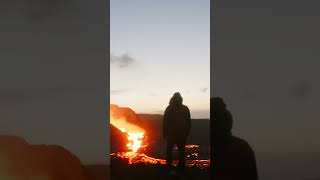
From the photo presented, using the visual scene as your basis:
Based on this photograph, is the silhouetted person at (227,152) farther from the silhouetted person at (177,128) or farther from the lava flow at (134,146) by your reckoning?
the silhouetted person at (177,128)

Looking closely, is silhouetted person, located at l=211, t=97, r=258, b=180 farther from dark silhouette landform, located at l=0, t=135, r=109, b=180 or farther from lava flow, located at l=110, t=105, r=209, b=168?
dark silhouette landform, located at l=0, t=135, r=109, b=180

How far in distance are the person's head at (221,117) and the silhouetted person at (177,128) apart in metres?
0.26

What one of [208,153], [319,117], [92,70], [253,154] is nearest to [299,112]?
[319,117]

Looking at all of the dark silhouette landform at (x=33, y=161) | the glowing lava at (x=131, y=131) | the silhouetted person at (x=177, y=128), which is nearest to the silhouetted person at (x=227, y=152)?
the silhouetted person at (x=177, y=128)

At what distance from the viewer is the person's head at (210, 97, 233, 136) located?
175 inches

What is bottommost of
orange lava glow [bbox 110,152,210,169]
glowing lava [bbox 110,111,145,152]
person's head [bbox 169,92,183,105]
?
orange lava glow [bbox 110,152,210,169]

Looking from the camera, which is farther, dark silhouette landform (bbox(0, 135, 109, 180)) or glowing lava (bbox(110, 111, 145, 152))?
glowing lava (bbox(110, 111, 145, 152))

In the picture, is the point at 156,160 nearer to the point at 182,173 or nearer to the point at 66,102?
the point at 182,173

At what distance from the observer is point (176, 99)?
4598 mm

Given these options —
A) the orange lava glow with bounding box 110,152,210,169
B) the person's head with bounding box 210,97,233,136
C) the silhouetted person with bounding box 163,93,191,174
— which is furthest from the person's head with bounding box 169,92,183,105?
the orange lava glow with bounding box 110,152,210,169

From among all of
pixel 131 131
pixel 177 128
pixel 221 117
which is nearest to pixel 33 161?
pixel 131 131

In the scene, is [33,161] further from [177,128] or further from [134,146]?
[177,128]

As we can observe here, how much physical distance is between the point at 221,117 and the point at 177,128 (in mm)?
432

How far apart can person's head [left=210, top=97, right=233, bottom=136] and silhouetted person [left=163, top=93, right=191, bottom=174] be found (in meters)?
0.26
